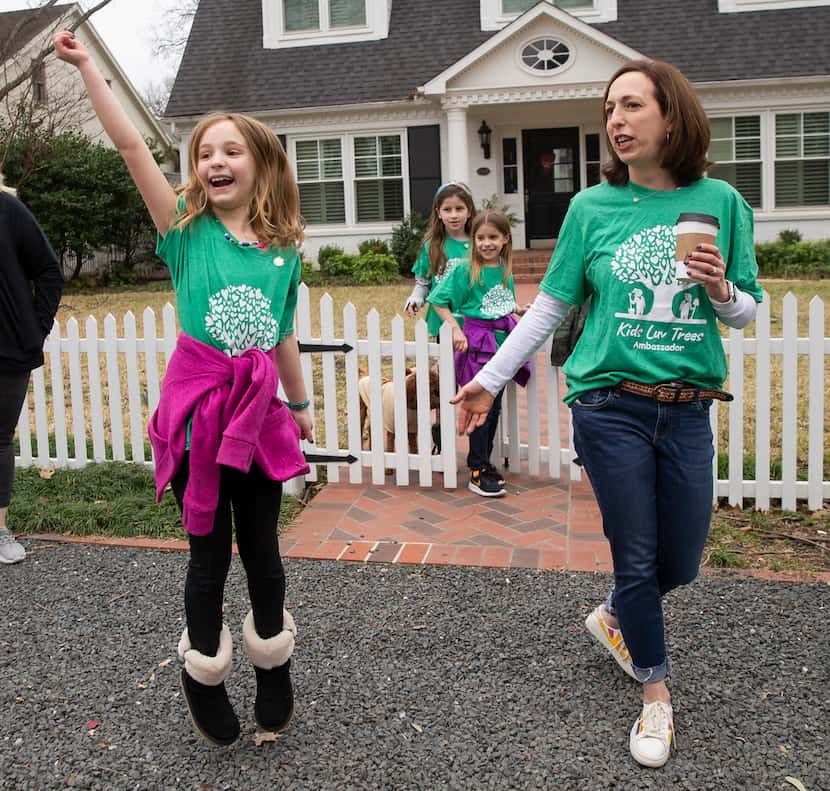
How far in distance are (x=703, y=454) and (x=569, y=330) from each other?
1.73 metres

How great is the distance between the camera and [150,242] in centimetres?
1977

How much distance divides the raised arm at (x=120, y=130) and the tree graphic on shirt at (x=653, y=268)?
124 centimetres

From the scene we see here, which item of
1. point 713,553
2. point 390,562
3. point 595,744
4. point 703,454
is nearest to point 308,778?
point 595,744

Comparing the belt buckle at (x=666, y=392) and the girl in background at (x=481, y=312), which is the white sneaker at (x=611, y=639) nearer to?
the belt buckle at (x=666, y=392)

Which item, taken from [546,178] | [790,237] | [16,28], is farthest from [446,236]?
[546,178]

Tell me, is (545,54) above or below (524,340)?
above

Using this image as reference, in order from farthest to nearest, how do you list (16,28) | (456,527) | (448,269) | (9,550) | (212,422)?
(16,28), (448,269), (456,527), (9,550), (212,422)

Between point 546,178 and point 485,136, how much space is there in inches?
61.6

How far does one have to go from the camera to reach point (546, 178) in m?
18.5

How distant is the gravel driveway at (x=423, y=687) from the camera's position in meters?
2.58

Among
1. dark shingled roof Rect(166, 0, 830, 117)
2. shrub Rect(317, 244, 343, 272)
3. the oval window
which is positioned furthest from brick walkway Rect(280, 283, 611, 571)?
dark shingled roof Rect(166, 0, 830, 117)

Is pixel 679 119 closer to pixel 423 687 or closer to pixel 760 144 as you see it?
pixel 423 687

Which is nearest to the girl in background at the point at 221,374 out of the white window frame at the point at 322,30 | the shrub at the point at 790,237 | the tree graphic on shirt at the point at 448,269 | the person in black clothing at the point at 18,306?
the person in black clothing at the point at 18,306

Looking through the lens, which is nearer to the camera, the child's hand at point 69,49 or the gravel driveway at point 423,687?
the child's hand at point 69,49
